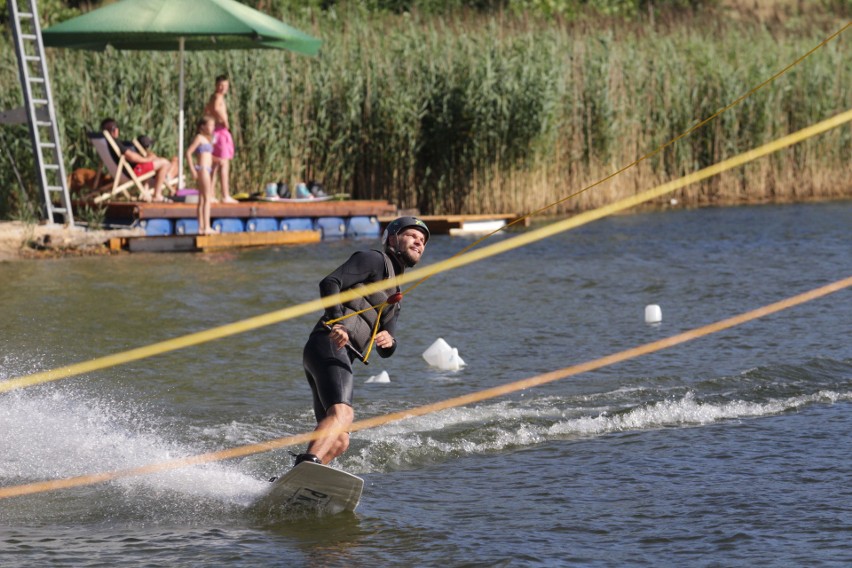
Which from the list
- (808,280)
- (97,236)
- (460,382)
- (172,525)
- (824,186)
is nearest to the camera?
(172,525)

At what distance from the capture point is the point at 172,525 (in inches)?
278

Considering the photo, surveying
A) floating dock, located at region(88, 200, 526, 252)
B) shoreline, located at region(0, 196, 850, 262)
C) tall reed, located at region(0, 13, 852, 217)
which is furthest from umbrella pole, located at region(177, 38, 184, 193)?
tall reed, located at region(0, 13, 852, 217)

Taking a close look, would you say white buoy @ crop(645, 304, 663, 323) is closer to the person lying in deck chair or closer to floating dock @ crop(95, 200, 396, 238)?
floating dock @ crop(95, 200, 396, 238)

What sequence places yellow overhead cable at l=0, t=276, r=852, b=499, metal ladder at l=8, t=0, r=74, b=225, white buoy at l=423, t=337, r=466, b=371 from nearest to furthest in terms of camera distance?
yellow overhead cable at l=0, t=276, r=852, b=499 < white buoy at l=423, t=337, r=466, b=371 < metal ladder at l=8, t=0, r=74, b=225

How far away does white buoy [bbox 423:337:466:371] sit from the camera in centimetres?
1105

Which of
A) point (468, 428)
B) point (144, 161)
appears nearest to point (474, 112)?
point (144, 161)

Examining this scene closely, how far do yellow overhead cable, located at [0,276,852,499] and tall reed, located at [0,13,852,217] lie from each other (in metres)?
8.59

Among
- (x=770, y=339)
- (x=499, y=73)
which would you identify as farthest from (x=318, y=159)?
(x=770, y=339)

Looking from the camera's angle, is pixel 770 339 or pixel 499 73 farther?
pixel 499 73

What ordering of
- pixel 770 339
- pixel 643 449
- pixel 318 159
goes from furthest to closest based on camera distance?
1. pixel 318 159
2. pixel 770 339
3. pixel 643 449

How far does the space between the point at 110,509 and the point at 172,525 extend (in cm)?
49

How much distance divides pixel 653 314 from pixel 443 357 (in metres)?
2.91

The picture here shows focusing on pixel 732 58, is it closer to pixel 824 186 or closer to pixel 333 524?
pixel 824 186

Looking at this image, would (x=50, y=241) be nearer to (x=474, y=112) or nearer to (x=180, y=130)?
(x=180, y=130)
